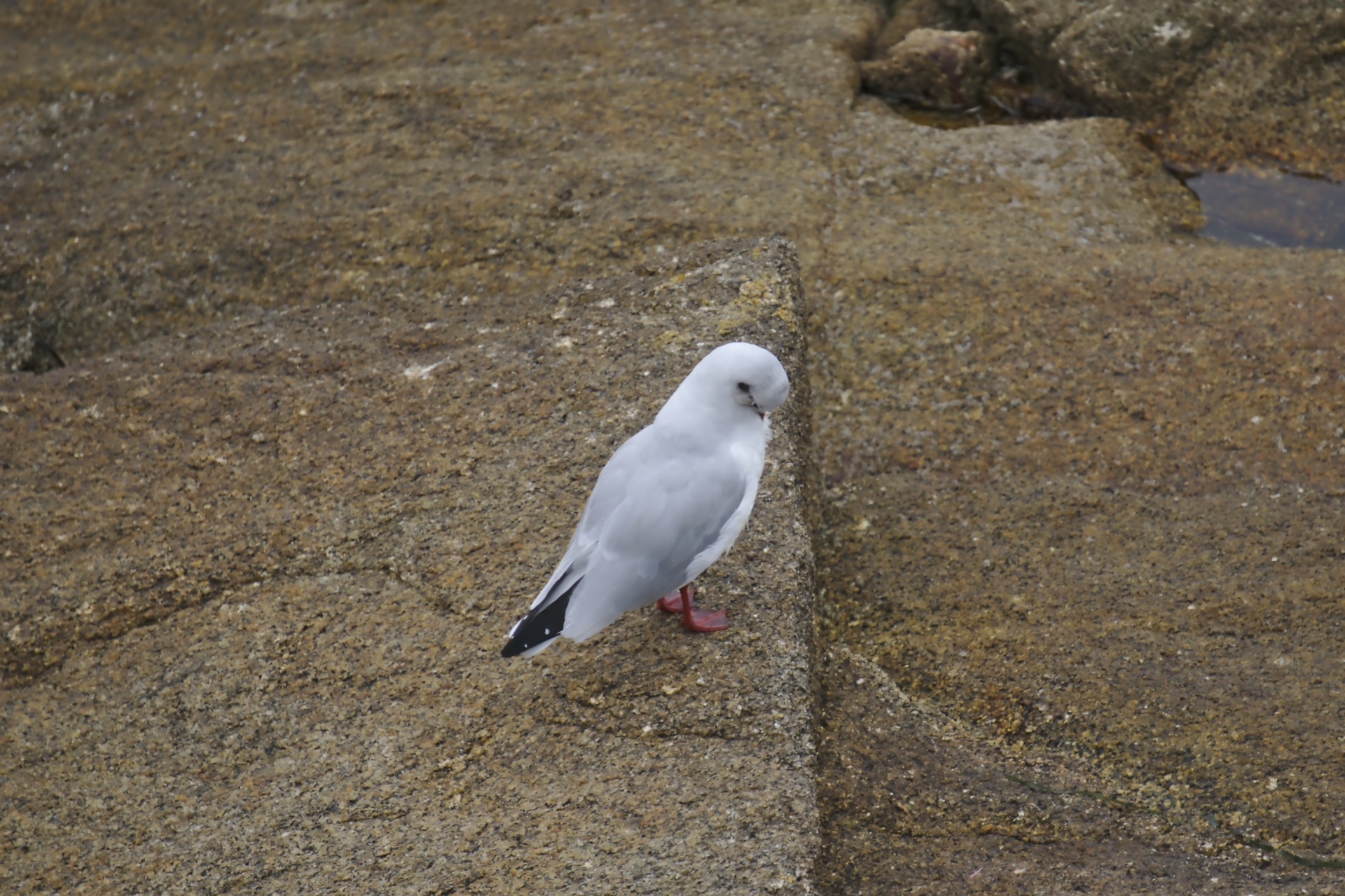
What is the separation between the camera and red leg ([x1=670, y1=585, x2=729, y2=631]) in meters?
3.00

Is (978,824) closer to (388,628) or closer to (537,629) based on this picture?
(537,629)

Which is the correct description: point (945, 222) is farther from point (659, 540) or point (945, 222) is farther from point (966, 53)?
point (659, 540)

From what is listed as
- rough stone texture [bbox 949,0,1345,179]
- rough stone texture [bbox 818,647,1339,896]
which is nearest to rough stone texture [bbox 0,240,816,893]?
rough stone texture [bbox 818,647,1339,896]

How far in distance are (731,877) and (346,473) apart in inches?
69.1

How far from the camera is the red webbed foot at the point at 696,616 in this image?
3000mm

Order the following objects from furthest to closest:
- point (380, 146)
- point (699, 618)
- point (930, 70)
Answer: point (930, 70) → point (380, 146) → point (699, 618)

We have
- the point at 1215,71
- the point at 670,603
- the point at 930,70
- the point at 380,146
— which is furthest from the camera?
the point at 930,70

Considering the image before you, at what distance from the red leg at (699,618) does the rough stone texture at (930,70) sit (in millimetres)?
3500

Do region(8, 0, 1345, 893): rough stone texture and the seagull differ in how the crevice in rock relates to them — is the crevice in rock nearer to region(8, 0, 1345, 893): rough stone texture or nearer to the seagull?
region(8, 0, 1345, 893): rough stone texture

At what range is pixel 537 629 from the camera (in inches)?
106

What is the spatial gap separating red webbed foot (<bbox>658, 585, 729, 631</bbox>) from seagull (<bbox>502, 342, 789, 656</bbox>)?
0.16 feet

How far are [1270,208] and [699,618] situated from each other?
12.3 feet

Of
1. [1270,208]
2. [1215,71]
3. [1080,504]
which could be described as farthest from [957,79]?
[1080,504]

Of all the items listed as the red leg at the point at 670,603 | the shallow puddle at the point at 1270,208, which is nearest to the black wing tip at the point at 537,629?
the red leg at the point at 670,603
